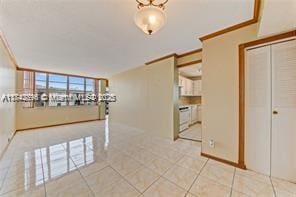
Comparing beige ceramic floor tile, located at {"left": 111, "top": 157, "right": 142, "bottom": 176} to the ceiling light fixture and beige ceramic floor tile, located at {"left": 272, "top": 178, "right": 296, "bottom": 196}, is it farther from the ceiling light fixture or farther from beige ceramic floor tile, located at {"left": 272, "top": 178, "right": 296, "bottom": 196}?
the ceiling light fixture

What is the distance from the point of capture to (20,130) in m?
5.30

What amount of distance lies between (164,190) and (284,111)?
6.64ft

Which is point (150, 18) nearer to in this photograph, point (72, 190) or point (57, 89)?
point (72, 190)

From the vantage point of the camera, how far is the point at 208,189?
72.8 inches

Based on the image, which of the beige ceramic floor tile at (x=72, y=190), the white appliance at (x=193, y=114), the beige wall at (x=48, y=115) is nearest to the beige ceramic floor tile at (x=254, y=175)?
the beige ceramic floor tile at (x=72, y=190)

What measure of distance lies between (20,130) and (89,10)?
571cm

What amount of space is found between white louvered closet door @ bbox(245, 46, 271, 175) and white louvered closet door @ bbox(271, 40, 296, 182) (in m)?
0.07

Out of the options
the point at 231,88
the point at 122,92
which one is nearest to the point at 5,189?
the point at 231,88

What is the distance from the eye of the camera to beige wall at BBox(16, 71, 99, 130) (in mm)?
5344

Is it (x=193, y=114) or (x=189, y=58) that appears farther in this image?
(x=193, y=114)

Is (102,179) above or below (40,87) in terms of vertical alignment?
below

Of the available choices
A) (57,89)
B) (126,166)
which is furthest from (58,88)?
(126,166)

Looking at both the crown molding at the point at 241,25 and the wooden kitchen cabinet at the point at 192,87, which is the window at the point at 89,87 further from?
the crown molding at the point at 241,25

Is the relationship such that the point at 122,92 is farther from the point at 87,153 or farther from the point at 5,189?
the point at 5,189
